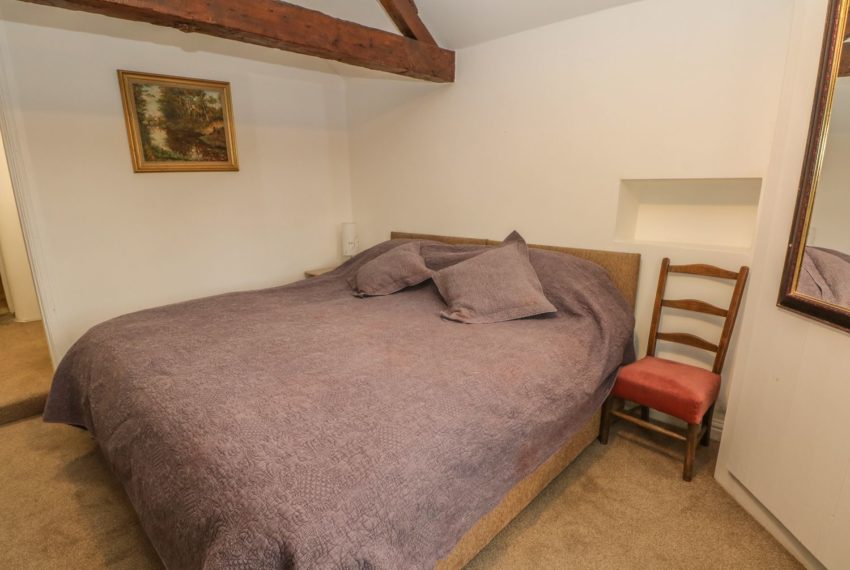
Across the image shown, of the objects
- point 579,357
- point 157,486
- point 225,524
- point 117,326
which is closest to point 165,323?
point 117,326

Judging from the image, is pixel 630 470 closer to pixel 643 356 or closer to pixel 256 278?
pixel 643 356

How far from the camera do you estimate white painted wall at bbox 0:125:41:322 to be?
3900 millimetres

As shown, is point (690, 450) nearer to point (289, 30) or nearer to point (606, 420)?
point (606, 420)

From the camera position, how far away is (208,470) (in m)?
1.09

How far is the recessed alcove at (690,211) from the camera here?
7.21 feet

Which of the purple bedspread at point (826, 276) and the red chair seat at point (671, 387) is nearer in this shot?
the purple bedspread at point (826, 276)

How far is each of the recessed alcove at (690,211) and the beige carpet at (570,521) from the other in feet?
3.76

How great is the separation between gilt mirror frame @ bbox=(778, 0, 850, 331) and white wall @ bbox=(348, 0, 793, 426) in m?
0.51

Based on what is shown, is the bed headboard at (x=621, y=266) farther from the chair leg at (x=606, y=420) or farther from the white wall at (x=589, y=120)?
the chair leg at (x=606, y=420)

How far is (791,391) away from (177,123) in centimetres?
374

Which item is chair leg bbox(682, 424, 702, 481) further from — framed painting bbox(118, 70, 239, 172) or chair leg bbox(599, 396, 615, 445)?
framed painting bbox(118, 70, 239, 172)

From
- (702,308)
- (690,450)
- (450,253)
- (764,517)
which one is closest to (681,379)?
(690,450)

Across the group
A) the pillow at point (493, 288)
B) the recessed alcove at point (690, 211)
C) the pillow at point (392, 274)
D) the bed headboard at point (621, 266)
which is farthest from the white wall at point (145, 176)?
the recessed alcove at point (690, 211)

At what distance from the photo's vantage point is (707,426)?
85.4 inches
